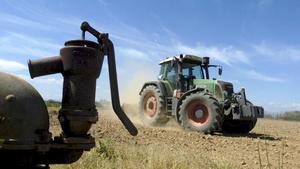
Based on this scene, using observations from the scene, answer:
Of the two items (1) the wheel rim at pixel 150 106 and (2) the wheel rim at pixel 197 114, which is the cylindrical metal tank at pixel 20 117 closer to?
(2) the wheel rim at pixel 197 114

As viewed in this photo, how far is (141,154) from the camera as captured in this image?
22.9ft

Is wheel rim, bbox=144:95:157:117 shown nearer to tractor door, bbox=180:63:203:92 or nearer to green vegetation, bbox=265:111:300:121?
tractor door, bbox=180:63:203:92

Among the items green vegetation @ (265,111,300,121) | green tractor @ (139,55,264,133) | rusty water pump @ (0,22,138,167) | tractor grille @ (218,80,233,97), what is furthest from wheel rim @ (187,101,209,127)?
green vegetation @ (265,111,300,121)

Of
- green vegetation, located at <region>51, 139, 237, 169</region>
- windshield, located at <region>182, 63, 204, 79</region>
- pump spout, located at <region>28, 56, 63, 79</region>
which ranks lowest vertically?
green vegetation, located at <region>51, 139, 237, 169</region>

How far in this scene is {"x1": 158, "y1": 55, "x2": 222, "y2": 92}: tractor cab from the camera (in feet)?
51.0

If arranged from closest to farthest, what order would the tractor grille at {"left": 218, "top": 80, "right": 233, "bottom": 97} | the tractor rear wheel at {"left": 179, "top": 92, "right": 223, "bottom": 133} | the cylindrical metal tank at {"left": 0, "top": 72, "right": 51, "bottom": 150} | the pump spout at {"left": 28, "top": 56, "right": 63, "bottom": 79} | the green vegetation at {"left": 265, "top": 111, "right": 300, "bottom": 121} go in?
the cylindrical metal tank at {"left": 0, "top": 72, "right": 51, "bottom": 150} < the pump spout at {"left": 28, "top": 56, "right": 63, "bottom": 79} < the tractor rear wheel at {"left": 179, "top": 92, "right": 223, "bottom": 133} < the tractor grille at {"left": 218, "top": 80, "right": 233, "bottom": 97} < the green vegetation at {"left": 265, "top": 111, "right": 300, "bottom": 121}

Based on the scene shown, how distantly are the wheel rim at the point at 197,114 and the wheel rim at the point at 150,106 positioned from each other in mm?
2384

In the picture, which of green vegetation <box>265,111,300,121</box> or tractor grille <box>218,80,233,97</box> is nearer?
tractor grille <box>218,80,233,97</box>

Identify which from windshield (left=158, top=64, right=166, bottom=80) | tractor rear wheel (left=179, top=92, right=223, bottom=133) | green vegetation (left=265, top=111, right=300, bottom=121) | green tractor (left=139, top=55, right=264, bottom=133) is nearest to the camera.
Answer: tractor rear wheel (left=179, top=92, right=223, bottom=133)

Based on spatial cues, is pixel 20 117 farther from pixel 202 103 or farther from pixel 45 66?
pixel 202 103

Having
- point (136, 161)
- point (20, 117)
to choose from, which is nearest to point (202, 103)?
point (136, 161)

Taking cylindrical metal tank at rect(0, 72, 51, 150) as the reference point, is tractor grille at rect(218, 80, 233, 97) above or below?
above

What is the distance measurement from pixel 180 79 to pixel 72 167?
9.79 meters

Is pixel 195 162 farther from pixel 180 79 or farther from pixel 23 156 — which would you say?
pixel 180 79
